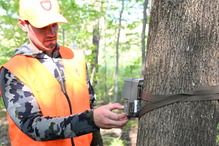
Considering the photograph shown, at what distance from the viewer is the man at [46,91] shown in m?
1.39

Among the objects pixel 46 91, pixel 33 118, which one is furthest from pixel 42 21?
pixel 33 118

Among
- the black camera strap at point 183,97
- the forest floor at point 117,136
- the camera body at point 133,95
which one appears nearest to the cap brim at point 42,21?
the camera body at point 133,95

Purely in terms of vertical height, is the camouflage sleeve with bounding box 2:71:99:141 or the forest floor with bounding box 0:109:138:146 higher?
the camouflage sleeve with bounding box 2:71:99:141

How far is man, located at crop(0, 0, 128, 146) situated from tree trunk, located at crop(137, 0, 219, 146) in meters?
0.31

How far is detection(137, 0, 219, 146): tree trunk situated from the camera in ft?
4.42

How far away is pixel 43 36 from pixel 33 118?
27.5 inches

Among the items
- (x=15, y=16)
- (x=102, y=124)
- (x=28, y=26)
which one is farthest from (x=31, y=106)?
(x=15, y=16)

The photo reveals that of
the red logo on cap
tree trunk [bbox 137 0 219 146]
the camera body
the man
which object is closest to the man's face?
the man

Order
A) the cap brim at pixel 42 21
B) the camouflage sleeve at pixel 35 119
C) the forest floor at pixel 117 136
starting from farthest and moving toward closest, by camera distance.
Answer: the forest floor at pixel 117 136 → the cap brim at pixel 42 21 → the camouflage sleeve at pixel 35 119

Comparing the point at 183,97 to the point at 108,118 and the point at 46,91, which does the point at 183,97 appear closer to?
the point at 108,118

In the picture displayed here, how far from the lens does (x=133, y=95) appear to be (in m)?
1.51

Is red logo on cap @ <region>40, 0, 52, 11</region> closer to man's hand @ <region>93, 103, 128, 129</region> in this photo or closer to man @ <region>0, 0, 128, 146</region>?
man @ <region>0, 0, 128, 146</region>

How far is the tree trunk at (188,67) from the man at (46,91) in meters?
0.31

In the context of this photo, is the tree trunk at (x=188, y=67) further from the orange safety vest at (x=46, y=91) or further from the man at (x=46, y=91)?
the orange safety vest at (x=46, y=91)
